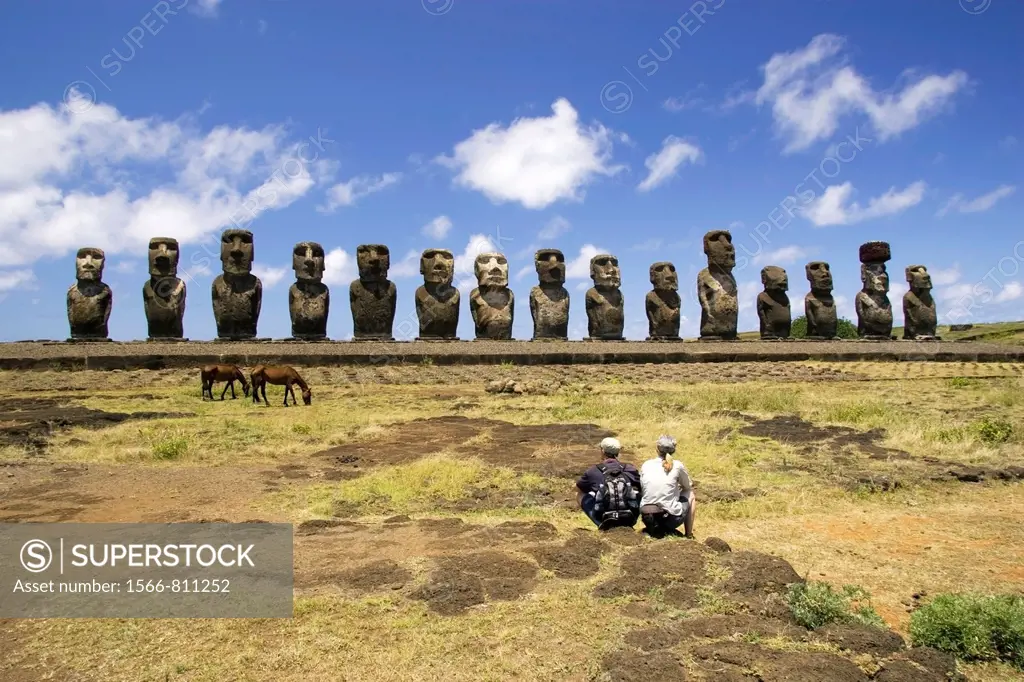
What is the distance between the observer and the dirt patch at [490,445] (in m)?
9.65

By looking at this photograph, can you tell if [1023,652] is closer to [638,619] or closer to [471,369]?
[638,619]

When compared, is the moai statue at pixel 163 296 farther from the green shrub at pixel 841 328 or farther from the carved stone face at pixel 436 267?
the green shrub at pixel 841 328

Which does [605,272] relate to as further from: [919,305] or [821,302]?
[919,305]

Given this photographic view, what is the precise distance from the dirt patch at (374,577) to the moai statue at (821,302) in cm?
2774

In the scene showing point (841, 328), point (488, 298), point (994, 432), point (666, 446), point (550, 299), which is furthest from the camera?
point (841, 328)

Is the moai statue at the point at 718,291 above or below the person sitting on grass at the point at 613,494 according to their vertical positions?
above

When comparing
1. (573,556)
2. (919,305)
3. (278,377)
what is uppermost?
(919,305)

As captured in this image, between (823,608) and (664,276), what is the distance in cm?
2466

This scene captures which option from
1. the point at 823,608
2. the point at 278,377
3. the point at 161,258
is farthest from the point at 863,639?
the point at 161,258

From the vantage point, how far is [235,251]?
24.4m

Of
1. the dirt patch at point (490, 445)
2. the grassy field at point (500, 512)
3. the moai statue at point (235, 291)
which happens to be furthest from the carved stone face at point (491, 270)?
→ the dirt patch at point (490, 445)

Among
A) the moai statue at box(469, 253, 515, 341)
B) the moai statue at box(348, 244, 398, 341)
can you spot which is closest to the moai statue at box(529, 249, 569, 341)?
the moai statue at box(469, 253, 515, 341)

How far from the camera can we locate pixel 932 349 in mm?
26859

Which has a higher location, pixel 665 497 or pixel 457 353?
pixel 457 353
